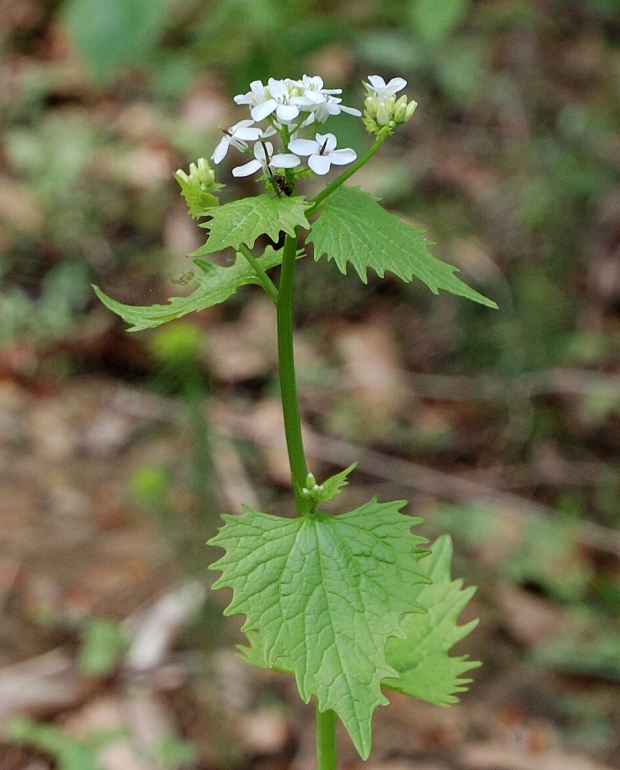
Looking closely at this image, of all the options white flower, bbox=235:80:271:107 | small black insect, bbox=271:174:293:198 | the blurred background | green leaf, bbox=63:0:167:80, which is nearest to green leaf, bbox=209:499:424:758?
small black insect, bbox=271:174:293:198

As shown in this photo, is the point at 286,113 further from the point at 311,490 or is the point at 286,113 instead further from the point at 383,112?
the point at 311,490

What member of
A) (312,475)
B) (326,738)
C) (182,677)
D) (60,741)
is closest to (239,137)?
(312,475)

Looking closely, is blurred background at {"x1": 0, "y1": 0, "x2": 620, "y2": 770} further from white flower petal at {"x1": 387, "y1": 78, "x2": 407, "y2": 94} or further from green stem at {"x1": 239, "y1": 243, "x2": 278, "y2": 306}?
white flower petal at {"x1": 387, "y1": 78, "x2": 407, "y2": 94}

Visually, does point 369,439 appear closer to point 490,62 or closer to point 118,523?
point 118,523

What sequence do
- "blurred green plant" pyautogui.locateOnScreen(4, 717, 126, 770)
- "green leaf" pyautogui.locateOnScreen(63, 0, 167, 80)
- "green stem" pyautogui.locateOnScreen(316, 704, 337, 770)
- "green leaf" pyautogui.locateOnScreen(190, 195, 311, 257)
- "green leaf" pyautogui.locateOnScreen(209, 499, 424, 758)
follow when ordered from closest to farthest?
"green leaf" pyautogui.locateOnScreen(190, 195, 311, 257) < "green leaf" pyautogui.locateOnScreen(209, 499, 424, 758) < "green stem" pyautogui.locateOnScreen(316, 704, 337, 770) < "blurred green plant" pyautogui.locateOnScreen(4, 717, 126, 770) < "green leaf" pyautogui.locateOnScreen(63, 0, 167, 80)

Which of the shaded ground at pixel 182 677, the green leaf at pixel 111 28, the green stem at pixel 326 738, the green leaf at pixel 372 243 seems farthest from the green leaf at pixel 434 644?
the green leaf at pixel 111 28

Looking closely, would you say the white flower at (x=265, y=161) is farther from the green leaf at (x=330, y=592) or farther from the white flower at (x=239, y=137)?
the green leaf at (x=330, y=592)
